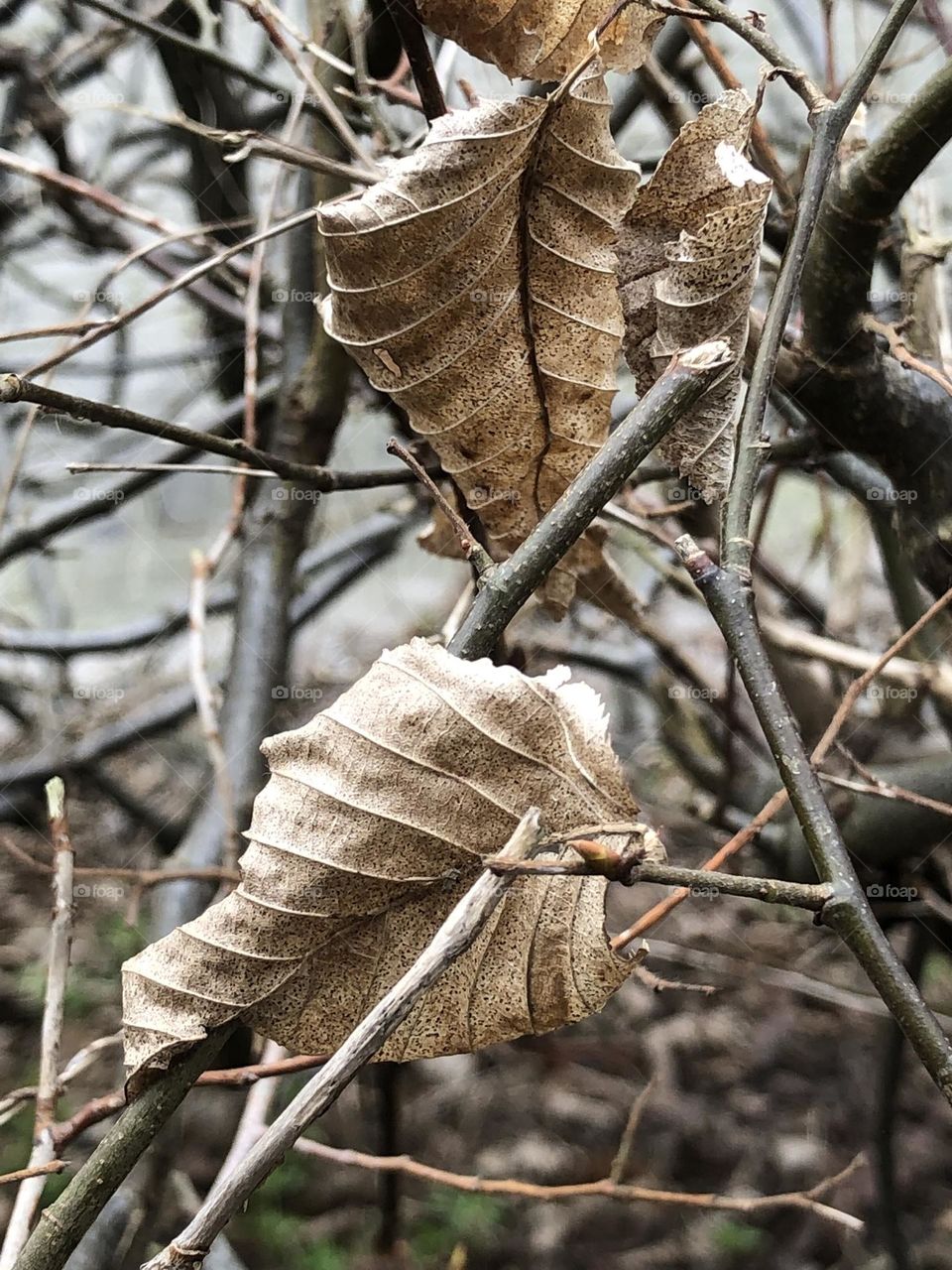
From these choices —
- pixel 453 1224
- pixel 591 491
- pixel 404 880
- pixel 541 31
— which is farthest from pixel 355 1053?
pixel 453 1224

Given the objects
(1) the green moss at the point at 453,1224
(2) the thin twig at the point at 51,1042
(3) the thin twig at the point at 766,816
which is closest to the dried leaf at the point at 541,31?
(3) the thin twig at the point at 766,816

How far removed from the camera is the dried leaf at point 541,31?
0.53 m

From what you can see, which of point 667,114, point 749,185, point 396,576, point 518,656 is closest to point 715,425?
point 749,185

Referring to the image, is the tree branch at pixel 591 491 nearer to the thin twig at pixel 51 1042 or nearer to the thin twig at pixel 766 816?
the thin twig at pixel 766 816

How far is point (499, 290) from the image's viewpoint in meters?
0.55

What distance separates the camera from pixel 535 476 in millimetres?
617

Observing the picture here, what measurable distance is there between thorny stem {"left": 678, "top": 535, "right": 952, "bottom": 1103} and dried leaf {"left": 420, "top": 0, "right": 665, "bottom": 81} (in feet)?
0.96

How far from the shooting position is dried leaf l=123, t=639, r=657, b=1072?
403 millimetres

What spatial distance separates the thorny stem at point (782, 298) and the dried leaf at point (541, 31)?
103 millimetres

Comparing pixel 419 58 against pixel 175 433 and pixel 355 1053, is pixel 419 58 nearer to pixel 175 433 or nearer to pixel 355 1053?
pixel 175 433

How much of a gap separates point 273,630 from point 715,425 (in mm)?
689

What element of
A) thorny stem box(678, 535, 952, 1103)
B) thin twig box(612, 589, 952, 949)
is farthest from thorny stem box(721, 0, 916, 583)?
thin twig box(612, 589, 952, 949)

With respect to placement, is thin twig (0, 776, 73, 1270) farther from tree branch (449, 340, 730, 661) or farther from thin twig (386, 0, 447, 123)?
thin twig (386, 0, 447, 123)

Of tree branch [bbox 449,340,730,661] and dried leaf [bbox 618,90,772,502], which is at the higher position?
dried leaf [bbox 618,90,772,502]
